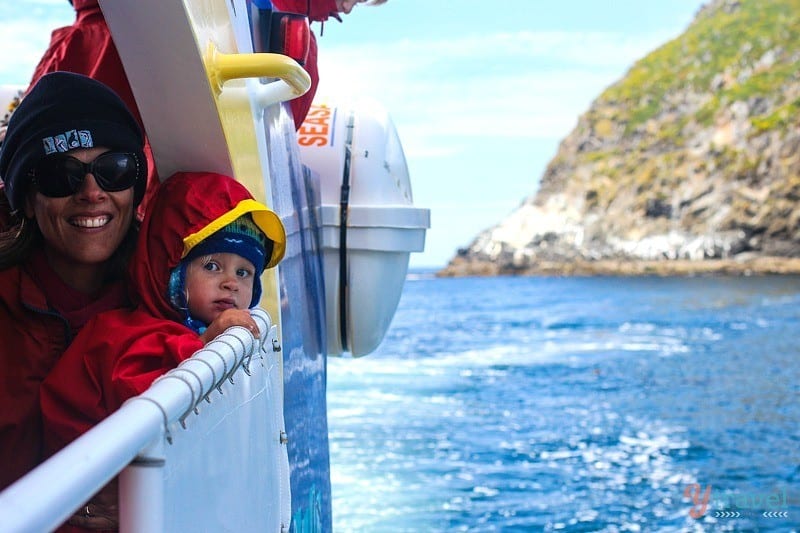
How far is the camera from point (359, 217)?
4113mm

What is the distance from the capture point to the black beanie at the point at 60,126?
1984 millimetres

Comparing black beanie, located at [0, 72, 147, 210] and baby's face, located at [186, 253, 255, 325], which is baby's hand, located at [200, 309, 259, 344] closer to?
baby's face, located at [186, 253, 255, 325]

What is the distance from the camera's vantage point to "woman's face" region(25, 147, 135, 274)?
2.02 m

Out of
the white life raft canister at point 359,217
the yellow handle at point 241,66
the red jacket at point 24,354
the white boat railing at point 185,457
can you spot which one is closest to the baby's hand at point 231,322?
the white boat railing at point 185,457

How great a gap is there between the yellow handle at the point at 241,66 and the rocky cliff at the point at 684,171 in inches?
2364

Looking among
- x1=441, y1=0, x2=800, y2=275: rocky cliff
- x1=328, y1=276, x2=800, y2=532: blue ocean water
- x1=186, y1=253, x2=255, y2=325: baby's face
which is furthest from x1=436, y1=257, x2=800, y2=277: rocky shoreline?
x1=186, y1=253, x2=255, y2=325: baby's face

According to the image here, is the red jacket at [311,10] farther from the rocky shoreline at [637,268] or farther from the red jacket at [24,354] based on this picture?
the rocky shoreline at [637,268]

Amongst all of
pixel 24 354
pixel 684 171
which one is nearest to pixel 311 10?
pixel 24 354

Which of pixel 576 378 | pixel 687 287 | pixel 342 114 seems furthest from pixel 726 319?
pixel 342 114

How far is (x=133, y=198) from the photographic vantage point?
2.13m

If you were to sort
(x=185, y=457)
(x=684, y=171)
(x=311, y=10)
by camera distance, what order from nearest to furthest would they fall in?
(x=185, y=457)
(x=311, y=10)
(x=684, y=171)

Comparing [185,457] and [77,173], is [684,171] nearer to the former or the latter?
[77,173]

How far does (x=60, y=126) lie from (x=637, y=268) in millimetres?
70870

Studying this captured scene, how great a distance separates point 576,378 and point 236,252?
55.3 ft
